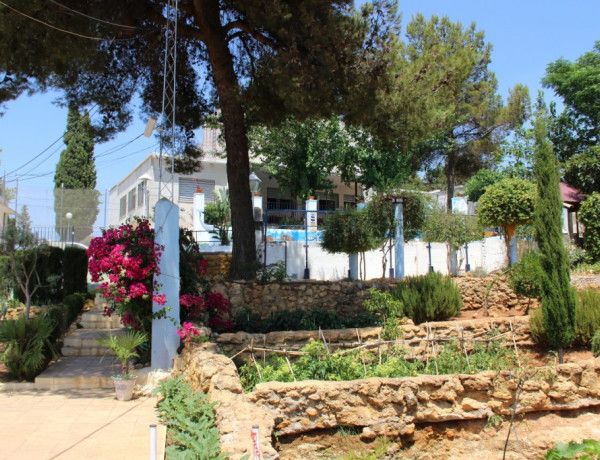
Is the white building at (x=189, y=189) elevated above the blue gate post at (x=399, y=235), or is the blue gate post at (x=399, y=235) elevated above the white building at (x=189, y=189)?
the white building at (x=189, y=189)

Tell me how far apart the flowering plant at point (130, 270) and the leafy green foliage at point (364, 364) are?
1.83 metres

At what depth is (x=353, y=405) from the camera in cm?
636

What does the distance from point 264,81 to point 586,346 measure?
8342mm

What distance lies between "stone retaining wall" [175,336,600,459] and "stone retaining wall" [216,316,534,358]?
4.30 ft

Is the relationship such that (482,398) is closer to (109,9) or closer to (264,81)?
(264,81)

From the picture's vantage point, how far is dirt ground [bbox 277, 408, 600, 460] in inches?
245

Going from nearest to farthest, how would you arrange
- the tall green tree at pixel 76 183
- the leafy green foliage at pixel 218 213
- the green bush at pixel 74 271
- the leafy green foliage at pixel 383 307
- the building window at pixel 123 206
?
the leafy green foliage at pixel 383 307 → the green bush at pixel 74 271 → the tall green tree at pixel 76 183 → the leafy green foliage at pixel 218 213 → the building window at pixel 123 206

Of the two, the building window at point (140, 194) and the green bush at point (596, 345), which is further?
the building window at point (140, 194)

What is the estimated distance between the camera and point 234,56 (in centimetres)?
1327

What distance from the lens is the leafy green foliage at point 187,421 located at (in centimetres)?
453

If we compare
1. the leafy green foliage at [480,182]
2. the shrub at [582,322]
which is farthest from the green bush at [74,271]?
the leafy green foliage at [480,182]

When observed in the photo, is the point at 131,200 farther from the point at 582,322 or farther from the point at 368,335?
the point at 582,322

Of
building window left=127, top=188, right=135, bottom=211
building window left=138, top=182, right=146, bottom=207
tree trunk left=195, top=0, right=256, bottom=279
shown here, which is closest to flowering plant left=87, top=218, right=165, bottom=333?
tree trunk left=195, top=0, right=256, bottom=279

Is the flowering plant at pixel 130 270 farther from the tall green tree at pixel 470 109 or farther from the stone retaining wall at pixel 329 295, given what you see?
the tall green tree at pixel 470 109
